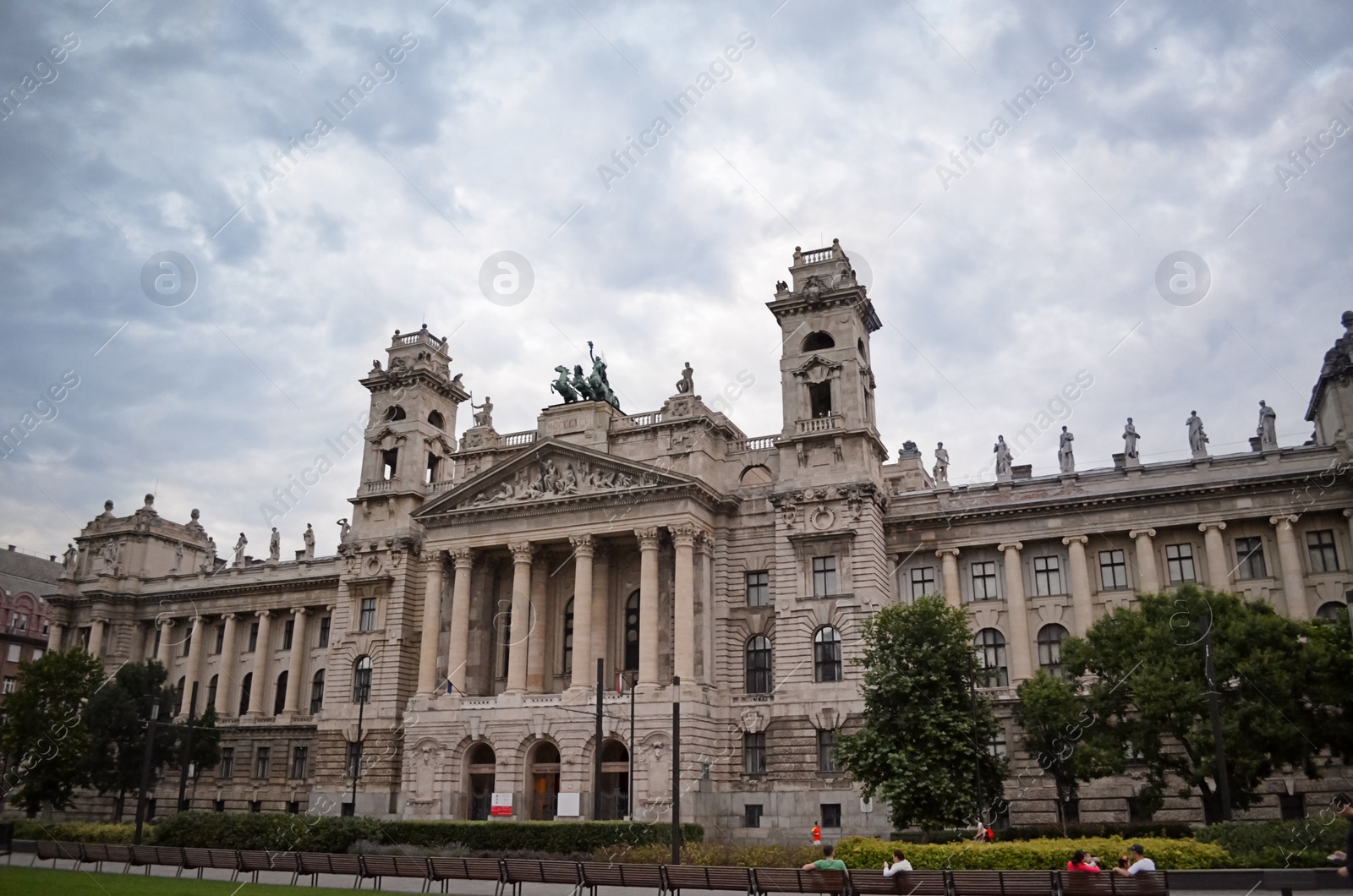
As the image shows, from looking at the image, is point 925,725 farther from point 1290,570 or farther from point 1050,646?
point 1290,570

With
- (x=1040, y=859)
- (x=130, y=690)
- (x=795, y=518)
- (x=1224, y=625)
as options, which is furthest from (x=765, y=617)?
(x=130, y=690)

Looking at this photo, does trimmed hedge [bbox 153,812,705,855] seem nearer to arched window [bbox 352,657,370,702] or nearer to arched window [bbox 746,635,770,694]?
arched window [bbox 746,635,770,694]

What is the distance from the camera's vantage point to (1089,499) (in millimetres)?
53656

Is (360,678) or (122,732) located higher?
(360,678)

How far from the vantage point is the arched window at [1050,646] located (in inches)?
2096

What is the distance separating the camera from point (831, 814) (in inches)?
2005

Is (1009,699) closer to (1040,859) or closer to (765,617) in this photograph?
(765,617)

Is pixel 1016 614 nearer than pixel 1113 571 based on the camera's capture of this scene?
No

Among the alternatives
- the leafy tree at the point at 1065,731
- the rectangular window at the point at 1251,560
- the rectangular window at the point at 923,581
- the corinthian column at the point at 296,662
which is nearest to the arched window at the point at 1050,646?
the rectangular window at the point at 923,581

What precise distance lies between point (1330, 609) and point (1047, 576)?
12.3 metres

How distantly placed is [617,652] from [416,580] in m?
15.3

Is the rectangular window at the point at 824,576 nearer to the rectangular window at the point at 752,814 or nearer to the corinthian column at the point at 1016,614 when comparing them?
the corinthian column at the point at 1016,614

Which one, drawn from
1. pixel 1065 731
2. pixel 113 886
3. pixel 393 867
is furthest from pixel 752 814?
pixel 113 886

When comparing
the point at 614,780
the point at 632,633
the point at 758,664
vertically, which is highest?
the point at 632,633
